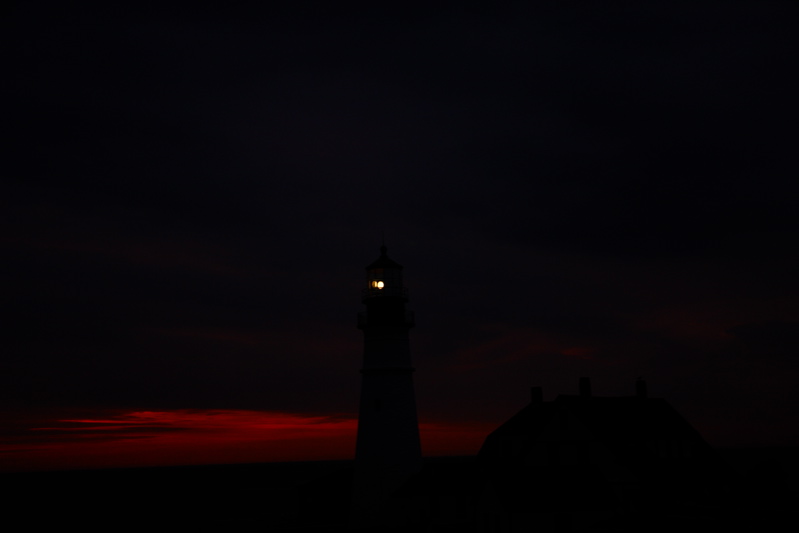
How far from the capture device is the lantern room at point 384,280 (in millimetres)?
38875

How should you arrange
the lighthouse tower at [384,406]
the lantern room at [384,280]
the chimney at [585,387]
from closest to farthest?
the lighthouse tower at [384,406] < the lantern room at [384,280] < the chimney at [585,387]

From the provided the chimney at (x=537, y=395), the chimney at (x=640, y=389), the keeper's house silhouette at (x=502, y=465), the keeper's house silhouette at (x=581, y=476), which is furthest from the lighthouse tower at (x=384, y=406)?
the chimney at (x=640, y=389)

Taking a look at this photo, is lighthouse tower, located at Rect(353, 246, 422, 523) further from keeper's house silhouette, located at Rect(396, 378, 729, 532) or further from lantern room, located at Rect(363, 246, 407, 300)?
keeper's house silhouette, located at Rect(396, 378, 729, 532)

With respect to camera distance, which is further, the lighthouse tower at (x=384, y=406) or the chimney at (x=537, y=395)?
the chimney at (x=537, y=395)

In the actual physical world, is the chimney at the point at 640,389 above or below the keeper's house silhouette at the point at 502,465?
above

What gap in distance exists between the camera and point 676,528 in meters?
31.0

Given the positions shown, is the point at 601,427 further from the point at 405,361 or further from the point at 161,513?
the point at 161,513

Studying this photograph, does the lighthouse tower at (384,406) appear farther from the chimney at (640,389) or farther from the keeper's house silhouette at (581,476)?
the chimney at (640,389)

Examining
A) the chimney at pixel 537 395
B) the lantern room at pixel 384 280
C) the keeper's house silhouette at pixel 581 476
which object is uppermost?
the lantern room at pixel 384 280

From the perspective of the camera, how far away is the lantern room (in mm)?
38875

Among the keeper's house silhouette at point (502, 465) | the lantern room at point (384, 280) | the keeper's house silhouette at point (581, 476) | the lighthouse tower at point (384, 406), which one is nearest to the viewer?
the keeper's house silhouette at point (581, 476)

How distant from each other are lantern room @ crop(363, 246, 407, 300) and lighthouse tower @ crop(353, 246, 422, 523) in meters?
0.05

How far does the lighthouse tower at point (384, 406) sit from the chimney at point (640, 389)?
1489 cm

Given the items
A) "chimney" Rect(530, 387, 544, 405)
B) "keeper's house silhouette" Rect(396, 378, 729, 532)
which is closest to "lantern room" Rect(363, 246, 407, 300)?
"keeper's house silhouette" Rect(396, 378, 729, 532)
